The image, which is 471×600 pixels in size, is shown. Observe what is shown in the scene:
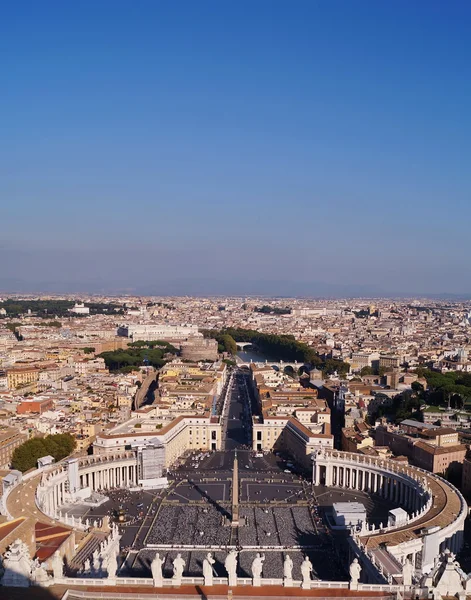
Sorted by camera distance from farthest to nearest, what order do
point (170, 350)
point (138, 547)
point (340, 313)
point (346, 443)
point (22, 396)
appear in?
point (340, 313) → point (170, 350) → point (22, 396) → point (346, 443) → point (138, 547)

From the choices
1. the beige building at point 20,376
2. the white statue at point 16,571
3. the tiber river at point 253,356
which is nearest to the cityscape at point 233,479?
the white statue at point 16,571

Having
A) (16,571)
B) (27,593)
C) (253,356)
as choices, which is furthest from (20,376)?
(27,593)

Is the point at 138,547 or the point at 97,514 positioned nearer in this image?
the point at 138,547

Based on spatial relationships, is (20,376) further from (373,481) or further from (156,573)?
(156,573)

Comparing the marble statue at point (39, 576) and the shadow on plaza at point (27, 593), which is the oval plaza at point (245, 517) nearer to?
the marble statue at point (39, 576)

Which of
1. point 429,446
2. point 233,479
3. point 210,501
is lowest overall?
point 210,501

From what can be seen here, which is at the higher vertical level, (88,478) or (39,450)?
(39,450)

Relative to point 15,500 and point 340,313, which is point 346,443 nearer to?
point 15,500

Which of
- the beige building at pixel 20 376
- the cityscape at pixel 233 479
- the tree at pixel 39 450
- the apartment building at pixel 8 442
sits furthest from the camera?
the beige building at pixel 20 376

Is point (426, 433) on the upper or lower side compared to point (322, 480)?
upper

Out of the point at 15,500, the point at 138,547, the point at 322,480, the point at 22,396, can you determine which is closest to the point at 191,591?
the point at 138,547

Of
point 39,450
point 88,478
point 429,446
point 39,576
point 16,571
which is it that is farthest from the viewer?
point 429,446
